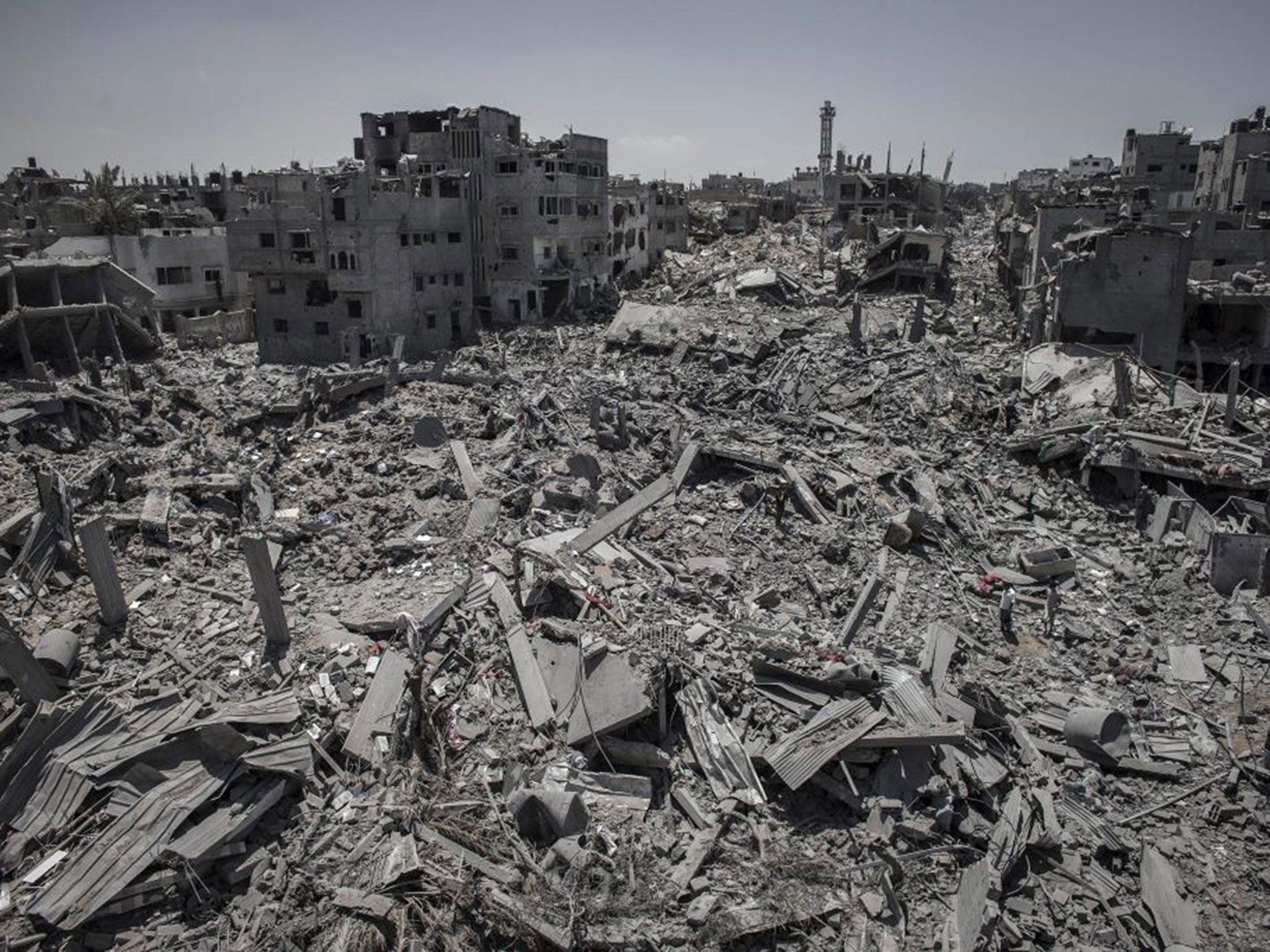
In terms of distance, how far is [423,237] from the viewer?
35938 millimetres

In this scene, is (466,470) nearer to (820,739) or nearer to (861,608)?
(861,608)

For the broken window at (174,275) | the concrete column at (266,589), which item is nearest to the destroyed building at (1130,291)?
the concrete column at (266,589)

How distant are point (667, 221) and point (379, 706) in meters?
48.7

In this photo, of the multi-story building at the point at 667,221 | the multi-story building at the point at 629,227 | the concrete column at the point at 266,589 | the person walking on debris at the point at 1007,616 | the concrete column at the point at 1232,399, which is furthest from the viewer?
the multi-story building at the point at 667,221

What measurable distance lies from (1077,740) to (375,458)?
1516 cm

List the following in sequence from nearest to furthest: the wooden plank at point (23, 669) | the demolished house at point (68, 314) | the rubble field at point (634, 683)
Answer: the rubble field at point (634, 683) < the wooden plank at point (23, 669) < the demolished house at point (68, 314)

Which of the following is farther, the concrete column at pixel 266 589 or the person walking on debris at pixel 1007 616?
the person walking on debris at pixel 1007 616

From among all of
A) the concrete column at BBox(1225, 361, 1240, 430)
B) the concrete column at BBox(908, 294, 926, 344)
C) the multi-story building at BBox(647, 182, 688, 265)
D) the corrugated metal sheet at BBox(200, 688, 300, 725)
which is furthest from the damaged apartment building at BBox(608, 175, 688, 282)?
the corrugated metal sheet at BBox(200, 688, 300, 725)

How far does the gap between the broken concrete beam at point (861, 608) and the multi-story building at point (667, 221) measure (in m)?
40.8

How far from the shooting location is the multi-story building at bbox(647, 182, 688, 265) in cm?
5284

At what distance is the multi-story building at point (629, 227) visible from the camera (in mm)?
45812

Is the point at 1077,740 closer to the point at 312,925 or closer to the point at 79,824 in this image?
the point at 312,925

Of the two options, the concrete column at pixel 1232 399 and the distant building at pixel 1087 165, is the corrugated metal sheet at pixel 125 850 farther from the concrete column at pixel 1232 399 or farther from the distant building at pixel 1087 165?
the distant building at pixel 1087 165

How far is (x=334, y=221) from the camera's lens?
3269 cm
